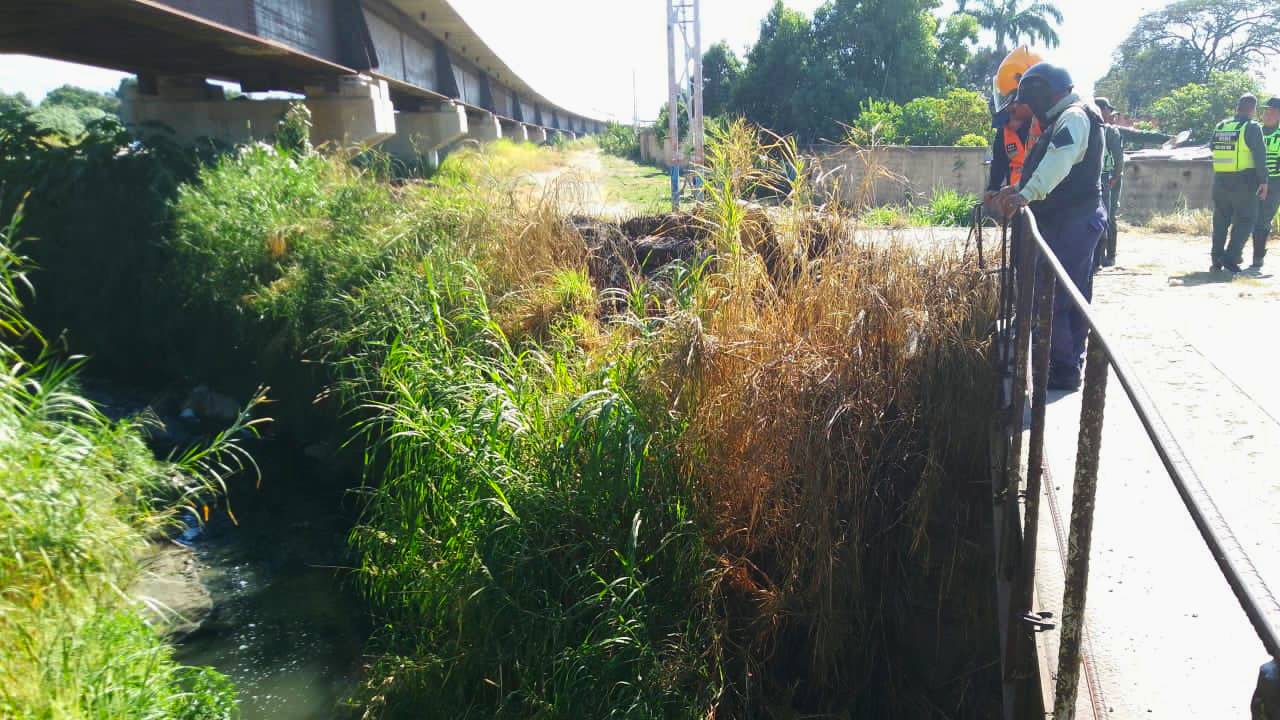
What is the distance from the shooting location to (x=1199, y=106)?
25422mm

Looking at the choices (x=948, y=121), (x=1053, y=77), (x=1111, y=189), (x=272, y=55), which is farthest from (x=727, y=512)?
(x=948, y=121)

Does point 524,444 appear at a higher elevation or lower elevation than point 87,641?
higher

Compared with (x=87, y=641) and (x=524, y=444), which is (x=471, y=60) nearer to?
(x=524, y=444)

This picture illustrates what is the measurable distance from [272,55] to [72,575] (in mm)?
7868

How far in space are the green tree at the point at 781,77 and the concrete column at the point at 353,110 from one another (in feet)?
66.3

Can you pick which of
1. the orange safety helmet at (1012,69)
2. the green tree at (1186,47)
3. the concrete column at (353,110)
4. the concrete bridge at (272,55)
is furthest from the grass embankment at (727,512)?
the green tree at (1186,47)

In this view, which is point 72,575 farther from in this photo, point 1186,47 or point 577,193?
point 1186,47

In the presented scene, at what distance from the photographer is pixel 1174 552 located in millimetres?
2936

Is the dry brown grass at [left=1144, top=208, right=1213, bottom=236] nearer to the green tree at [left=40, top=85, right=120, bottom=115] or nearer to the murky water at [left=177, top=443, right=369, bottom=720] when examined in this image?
the murky water at [left=177, top=443, right=369, bottom=720]

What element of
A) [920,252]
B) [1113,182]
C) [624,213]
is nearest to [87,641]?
[920,252]

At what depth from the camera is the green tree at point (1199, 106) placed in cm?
2550

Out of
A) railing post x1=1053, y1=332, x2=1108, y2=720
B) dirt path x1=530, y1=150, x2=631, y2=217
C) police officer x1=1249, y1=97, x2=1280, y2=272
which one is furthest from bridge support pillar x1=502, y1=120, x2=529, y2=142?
railing post x1=1053, y1=332, x2=1108, y2=720

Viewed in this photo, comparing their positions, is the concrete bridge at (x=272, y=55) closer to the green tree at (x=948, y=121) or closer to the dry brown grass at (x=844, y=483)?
the dry brown grass at (x=844, y=483)

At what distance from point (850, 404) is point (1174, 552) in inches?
63.1
